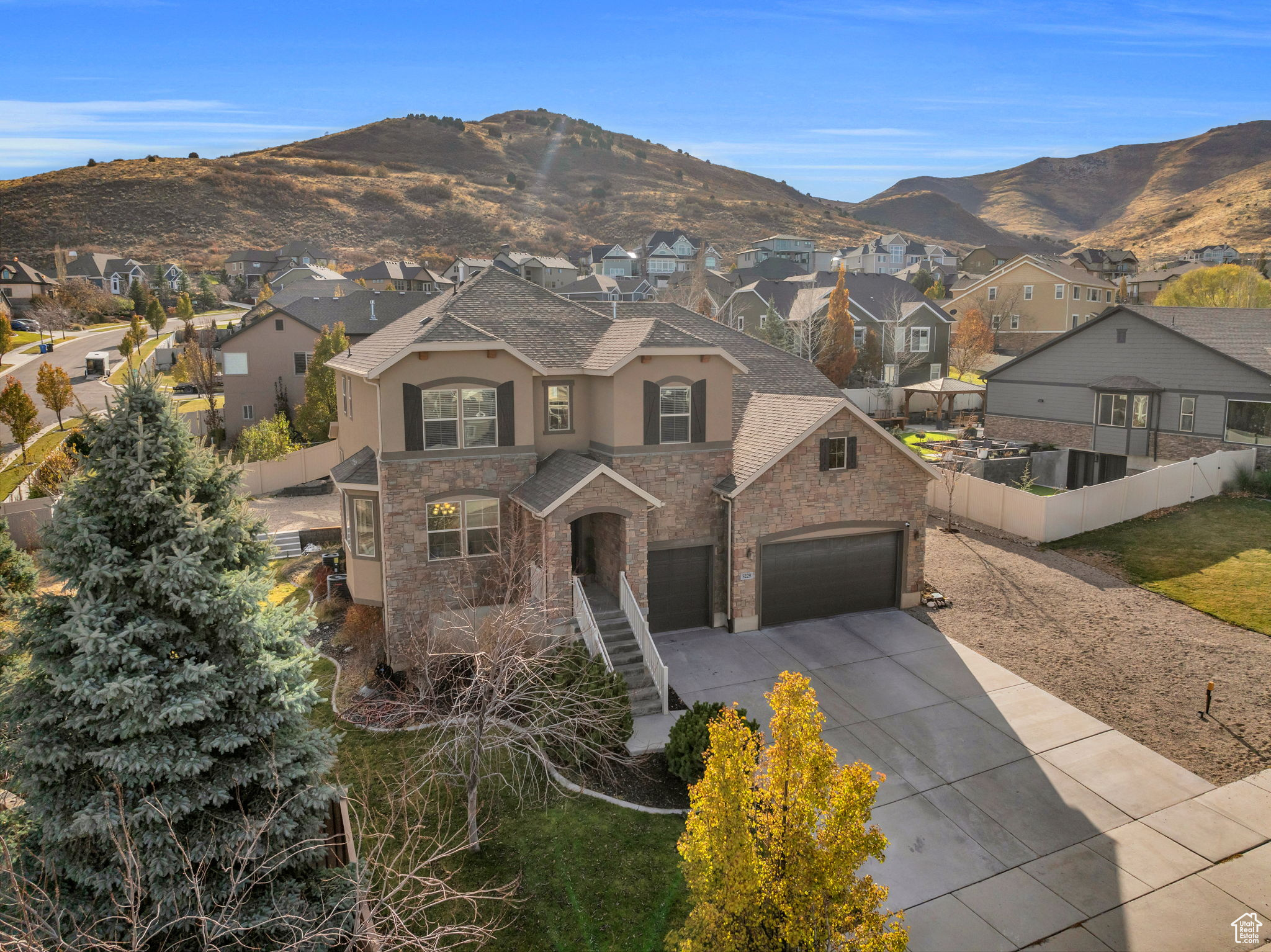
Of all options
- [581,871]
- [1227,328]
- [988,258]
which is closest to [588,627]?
[581,871]

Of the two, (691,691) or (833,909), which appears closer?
(833,909)

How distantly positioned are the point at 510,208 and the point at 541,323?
139m

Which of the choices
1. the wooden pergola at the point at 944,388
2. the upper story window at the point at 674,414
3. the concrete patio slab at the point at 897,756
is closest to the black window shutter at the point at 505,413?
the upper story window at the point at 674,414

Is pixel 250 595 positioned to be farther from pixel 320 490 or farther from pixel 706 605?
pixel 320 490

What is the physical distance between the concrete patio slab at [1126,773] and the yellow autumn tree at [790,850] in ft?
25.7

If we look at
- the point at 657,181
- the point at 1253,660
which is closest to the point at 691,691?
the point at 1253,660

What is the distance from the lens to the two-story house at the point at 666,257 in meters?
107

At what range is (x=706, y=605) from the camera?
19.8 m

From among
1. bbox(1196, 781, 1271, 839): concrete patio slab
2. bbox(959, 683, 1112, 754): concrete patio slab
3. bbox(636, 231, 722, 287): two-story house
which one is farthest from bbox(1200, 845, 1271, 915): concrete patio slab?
bbox(636, 231, 722, 287): two-story house

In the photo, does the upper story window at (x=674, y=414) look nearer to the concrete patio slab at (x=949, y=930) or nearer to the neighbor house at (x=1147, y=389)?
the concrete patio slab at (x=949, y=930)

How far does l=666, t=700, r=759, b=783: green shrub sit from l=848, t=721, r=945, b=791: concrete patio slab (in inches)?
98.8

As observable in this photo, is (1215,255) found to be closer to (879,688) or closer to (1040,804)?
(879,688)

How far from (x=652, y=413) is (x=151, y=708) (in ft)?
41.4

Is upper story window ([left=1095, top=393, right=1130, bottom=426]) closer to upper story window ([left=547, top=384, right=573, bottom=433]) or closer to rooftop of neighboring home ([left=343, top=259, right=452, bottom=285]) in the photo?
upper story window ([left=547, top=384, right=573, bottom=433])
